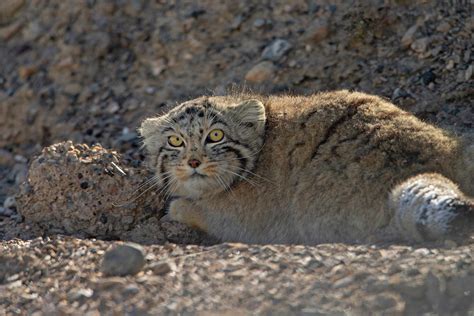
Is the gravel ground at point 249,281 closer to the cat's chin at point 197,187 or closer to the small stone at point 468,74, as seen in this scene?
the cat's chin at point 197,187

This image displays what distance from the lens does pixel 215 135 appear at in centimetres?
830

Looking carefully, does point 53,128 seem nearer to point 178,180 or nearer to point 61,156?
point 61,156

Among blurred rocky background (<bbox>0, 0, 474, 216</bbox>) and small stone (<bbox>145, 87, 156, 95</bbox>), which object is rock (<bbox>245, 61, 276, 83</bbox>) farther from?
small stone (<bbox>145, 87, 156, 95</bbox>)

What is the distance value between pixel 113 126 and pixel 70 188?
2427 millimetres

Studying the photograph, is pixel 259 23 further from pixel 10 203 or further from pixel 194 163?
pixel 10 203

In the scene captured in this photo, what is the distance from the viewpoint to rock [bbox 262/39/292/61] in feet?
34.8

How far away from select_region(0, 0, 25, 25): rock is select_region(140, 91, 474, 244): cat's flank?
451cm

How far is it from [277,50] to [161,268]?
4.88m

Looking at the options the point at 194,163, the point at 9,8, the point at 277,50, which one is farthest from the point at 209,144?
the point at 9,8

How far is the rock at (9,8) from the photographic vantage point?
12266 mm

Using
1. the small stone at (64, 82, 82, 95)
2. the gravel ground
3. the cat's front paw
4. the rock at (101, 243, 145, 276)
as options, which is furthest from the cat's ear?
the small stone at (64, 82, 82, 95)

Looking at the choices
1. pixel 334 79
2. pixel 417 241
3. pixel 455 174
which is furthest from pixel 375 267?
pixel 334 79

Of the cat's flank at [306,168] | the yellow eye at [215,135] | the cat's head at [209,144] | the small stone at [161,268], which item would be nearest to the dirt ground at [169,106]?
the small stone at [161,268]

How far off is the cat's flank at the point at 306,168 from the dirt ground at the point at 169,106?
38 centimetres
